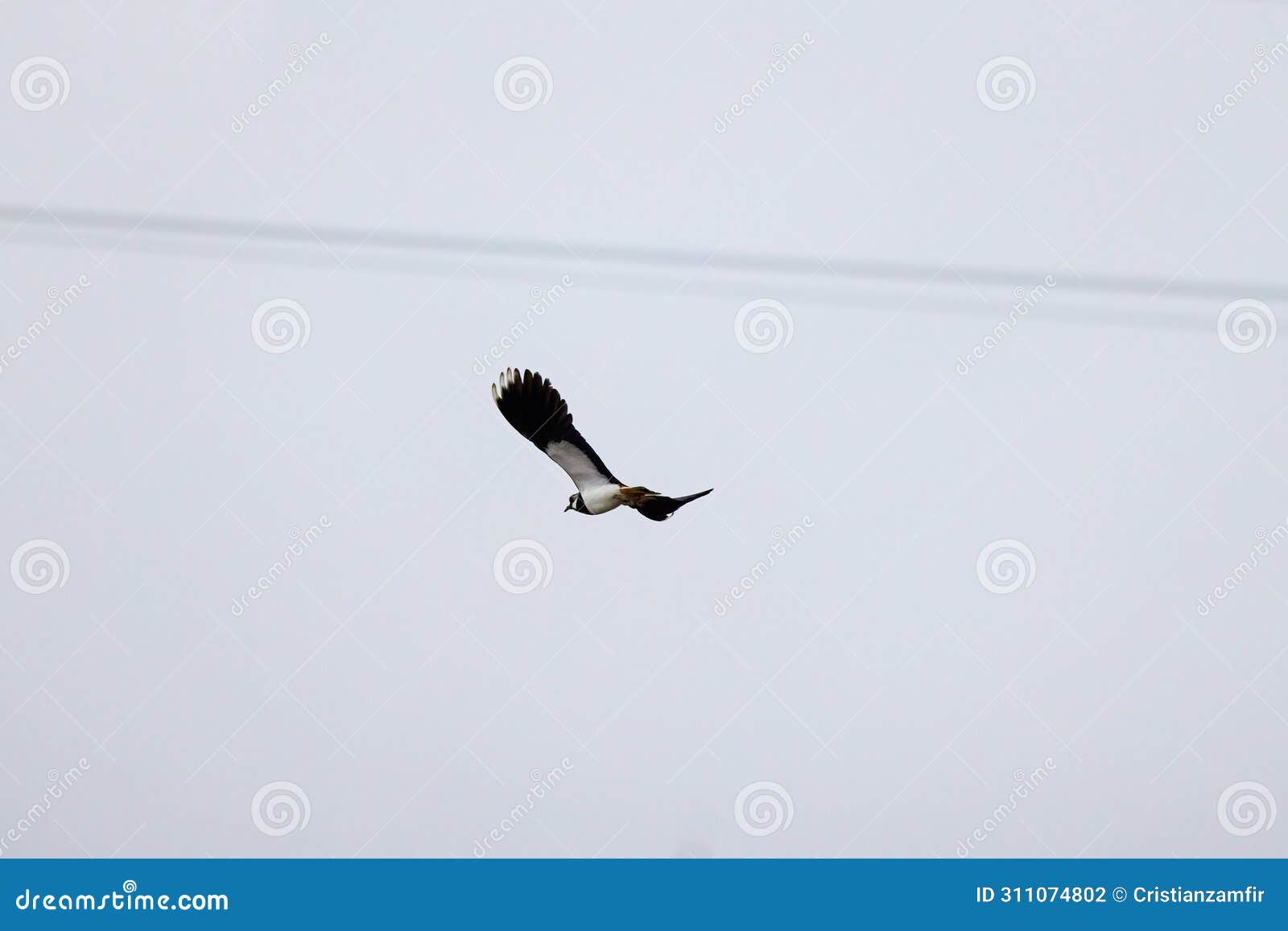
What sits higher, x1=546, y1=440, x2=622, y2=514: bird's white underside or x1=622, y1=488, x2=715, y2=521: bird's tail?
x1=622, y1=488, x2=715, y2=521: bird's tail

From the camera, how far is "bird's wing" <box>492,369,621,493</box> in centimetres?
359

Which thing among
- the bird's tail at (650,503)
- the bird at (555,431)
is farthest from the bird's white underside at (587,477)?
the bird's tail at (650,503)

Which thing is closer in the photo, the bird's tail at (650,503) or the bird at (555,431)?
the bird's tail at (650,503)

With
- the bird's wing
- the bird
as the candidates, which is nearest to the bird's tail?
the bird

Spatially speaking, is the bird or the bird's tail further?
the bird

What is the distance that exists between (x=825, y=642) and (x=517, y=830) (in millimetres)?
1094

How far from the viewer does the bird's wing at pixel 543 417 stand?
3594mm

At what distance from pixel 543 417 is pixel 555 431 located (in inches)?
1.8

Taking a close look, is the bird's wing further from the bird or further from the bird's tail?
the bird's tail

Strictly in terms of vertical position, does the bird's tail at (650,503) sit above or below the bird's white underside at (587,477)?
above

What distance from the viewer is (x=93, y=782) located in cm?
442

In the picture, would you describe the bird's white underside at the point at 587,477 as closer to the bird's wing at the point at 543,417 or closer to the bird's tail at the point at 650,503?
the bird's wing at the point at 543,417

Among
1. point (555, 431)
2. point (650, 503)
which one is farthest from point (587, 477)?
point (650, 503)

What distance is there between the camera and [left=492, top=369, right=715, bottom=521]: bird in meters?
3.59
